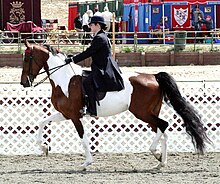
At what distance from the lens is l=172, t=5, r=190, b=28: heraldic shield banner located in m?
34.6

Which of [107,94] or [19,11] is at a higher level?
[19,11]

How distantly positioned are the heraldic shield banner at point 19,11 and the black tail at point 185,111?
1041 inches

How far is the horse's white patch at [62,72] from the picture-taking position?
1120cm

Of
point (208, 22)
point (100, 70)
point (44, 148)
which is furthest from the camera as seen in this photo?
point (208, 22)

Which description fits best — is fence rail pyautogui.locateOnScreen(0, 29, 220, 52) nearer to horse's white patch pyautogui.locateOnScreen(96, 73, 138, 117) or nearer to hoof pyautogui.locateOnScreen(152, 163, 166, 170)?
horse's white patch pyautogui.locateOnScreen(96, 73, 138, 117)

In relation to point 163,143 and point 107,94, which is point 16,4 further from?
point 163,143

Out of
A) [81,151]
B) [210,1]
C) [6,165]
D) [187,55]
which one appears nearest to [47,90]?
[81,151]

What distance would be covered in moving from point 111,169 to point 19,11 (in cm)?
2699

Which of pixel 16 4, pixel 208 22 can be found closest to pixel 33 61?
pixel 208 22

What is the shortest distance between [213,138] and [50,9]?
153 ft

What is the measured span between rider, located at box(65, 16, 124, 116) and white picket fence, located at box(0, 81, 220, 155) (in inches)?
66.7

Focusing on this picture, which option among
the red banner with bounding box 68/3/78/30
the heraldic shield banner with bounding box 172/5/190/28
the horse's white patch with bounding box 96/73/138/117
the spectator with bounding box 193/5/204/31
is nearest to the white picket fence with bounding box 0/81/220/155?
the horse's white patch with bounding box 96/73/138/117

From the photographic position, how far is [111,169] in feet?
35.7

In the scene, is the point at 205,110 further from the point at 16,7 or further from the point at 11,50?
the point at 16,7
